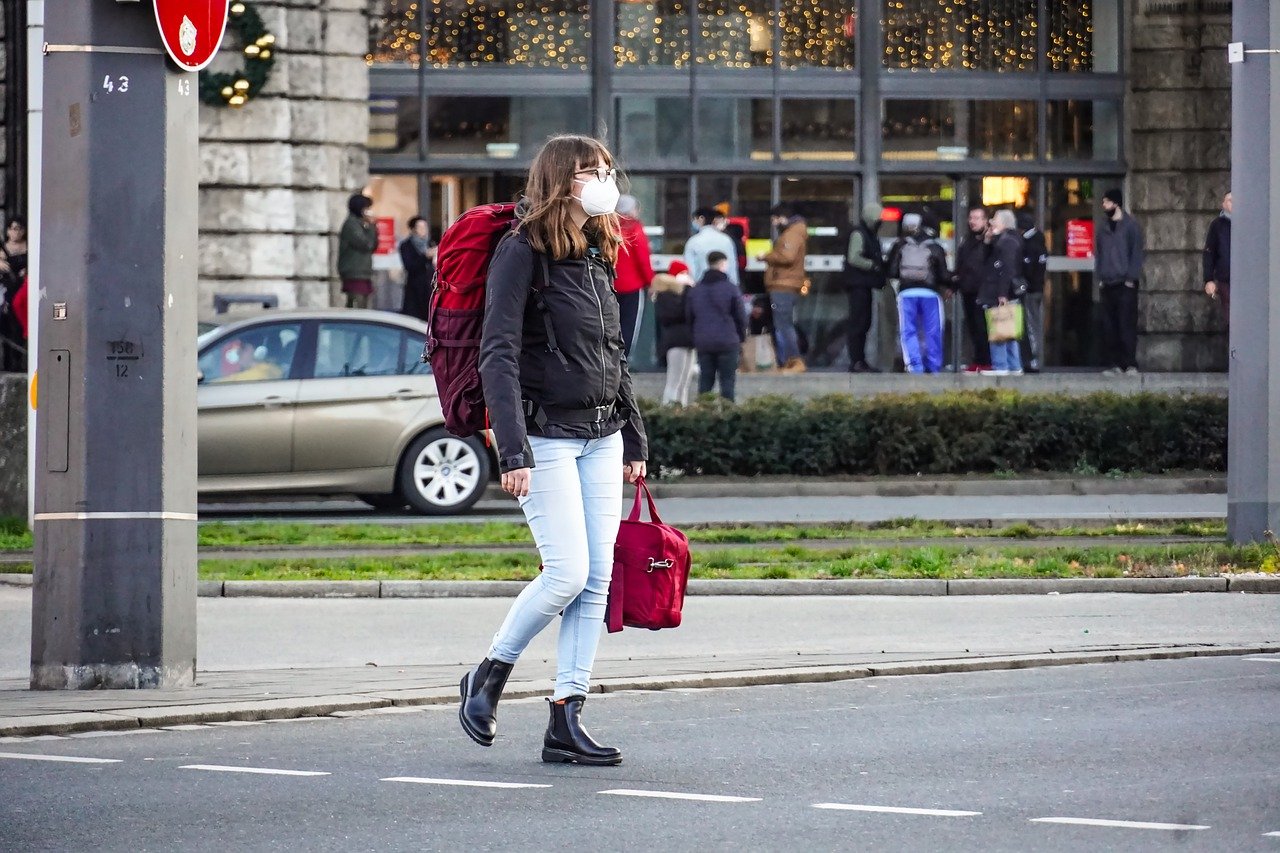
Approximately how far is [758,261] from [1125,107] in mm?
4771

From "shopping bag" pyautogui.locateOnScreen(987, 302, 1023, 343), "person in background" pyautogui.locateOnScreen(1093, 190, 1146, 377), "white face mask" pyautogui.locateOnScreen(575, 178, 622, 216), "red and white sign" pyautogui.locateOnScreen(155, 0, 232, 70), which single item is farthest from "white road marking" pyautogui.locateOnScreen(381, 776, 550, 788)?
"person in background" pyautogui.locateOnScreen(1093, 190, 1146, 377)

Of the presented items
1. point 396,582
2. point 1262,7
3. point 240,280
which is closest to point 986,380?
point 240,280

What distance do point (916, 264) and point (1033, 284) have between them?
158 centimetres

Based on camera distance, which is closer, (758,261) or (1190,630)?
(1190,630)

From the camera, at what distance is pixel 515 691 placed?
8.81 metres

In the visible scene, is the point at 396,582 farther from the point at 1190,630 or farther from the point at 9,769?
the point at 9,769

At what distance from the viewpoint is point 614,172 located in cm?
731

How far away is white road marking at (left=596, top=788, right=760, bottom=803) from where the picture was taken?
6562 millimetres

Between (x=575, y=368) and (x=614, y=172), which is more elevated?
(x=614, y=172)

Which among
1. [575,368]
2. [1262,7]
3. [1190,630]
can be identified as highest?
[1262,7]

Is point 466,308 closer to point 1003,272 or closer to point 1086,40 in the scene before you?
point 1003,272

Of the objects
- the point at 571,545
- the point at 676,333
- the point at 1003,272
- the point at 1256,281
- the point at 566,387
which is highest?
the point at 1003,272

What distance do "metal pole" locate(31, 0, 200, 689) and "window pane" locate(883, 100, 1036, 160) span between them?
19803 millimetres

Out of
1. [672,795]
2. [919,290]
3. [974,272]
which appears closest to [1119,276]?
[974,272]
